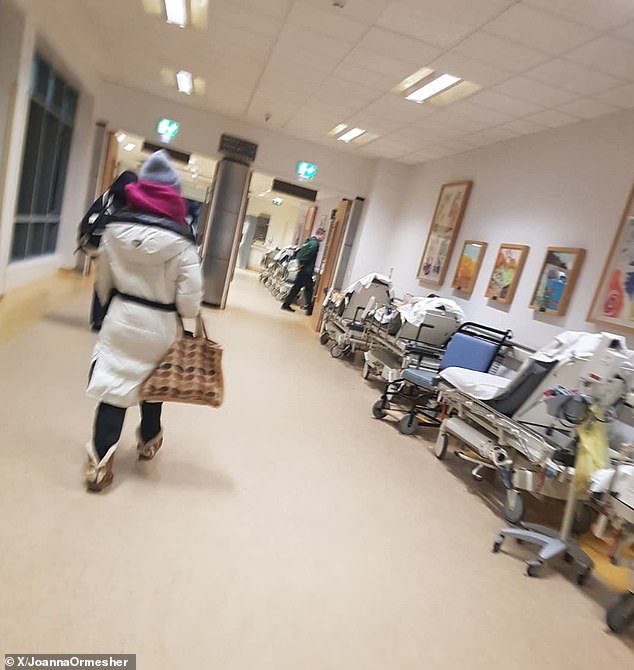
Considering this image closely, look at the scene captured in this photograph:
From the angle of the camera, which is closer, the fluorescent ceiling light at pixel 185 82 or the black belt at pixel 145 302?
the black belt at pixel 145 302

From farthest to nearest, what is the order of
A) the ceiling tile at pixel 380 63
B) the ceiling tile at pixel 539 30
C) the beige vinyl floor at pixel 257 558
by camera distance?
the ceiling tile at pixel 380 63 < the ceiling tile at pixel 539 30 < the beige vinyl floor at pixel 257 558

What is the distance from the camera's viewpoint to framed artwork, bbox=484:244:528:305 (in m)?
5.37

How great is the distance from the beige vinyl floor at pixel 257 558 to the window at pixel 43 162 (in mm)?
3472

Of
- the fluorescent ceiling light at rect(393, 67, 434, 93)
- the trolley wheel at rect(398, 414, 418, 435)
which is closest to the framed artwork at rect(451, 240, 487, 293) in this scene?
the fluorescent ceiling light at rect(393, 67, 434, 93)

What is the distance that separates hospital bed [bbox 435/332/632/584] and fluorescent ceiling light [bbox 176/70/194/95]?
561cm

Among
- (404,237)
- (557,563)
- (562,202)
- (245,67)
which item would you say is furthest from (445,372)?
(404,237)

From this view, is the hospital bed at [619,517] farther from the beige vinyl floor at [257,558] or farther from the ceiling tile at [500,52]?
the ceiling tile at [500,52]

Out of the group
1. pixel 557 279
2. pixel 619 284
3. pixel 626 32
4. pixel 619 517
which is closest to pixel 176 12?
pixel 626 32

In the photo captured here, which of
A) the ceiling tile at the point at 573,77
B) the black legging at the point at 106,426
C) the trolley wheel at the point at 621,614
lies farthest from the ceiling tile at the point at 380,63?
the trolley wheel at the point at 621,614

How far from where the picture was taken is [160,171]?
2.49m

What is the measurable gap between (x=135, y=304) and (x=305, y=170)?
23.7 feet

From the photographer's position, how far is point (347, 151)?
9148 mm

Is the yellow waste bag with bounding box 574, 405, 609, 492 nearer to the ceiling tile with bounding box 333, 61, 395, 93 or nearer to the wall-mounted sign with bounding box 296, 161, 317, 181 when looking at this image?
the ceiling tile with bounding box 333, 61, 395, 93

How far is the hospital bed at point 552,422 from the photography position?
2.85 m
